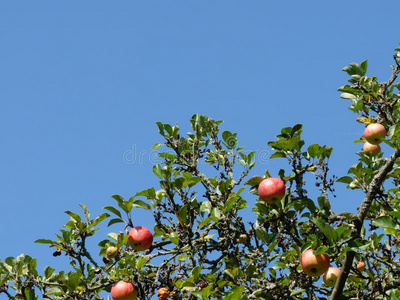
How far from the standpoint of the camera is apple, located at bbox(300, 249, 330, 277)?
437cm

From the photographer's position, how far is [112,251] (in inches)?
201

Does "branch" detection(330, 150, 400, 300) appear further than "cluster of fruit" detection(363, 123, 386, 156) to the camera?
No

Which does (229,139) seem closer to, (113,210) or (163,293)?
(113,210)

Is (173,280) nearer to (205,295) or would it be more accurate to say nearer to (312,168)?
(205,295)

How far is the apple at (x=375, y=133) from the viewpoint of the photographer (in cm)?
544

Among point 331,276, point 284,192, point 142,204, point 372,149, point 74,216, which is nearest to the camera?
point 331,276

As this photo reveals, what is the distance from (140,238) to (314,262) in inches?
63.2

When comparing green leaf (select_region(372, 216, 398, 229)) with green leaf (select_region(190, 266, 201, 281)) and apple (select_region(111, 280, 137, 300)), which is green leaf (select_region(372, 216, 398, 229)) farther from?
apple (select_region(111, 280, 137, 300))

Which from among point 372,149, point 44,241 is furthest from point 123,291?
point 372,149

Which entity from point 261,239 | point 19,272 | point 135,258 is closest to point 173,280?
point 135,258

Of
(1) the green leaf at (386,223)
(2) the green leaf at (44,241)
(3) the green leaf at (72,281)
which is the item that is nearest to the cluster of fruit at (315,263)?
(1) the green leaf at (386,223)

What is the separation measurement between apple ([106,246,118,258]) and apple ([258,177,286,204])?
143cm

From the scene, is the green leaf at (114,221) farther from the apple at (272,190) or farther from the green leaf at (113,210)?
the apple at (272,190)

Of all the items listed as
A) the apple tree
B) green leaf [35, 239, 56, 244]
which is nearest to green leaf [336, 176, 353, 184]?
the apple tree
